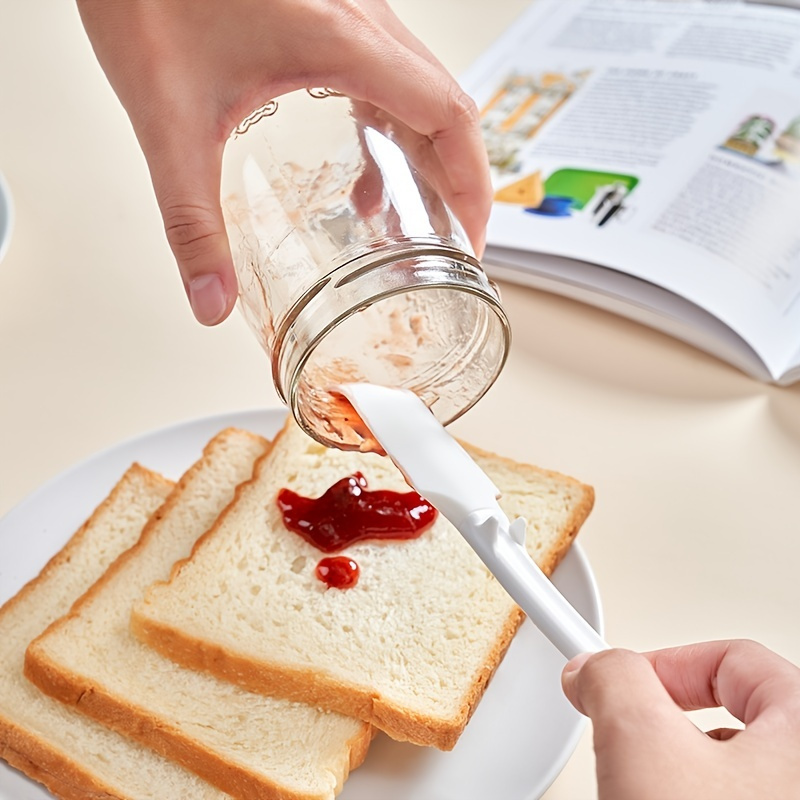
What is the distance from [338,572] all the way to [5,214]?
4.04ft

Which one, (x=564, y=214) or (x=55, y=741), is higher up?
(x=564, y=214)

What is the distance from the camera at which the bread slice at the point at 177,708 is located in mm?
1300

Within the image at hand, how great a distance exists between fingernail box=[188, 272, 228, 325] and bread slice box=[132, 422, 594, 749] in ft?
1.43

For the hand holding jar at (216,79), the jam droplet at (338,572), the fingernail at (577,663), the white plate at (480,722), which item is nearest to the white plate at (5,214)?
the white plate at (480,722)

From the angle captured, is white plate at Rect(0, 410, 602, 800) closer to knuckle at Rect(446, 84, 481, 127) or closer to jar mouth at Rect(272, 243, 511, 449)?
jar mouth at Rect(272, 243, 511, 449)

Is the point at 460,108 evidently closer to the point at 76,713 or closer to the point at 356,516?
the point at 356,516

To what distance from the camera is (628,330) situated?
2.05m

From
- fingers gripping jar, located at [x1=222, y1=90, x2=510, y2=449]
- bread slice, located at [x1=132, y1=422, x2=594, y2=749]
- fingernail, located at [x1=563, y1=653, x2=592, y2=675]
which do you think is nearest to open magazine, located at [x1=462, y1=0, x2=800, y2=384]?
bread slice, located at [x1=132, y1=422, x2=594, y2=749]

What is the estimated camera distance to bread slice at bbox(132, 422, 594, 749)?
138cm

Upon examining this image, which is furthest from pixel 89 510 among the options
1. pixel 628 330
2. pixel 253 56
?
pixel 628 330

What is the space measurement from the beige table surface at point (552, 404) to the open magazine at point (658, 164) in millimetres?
82

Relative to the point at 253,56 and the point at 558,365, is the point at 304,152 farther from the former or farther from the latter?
the point at 558,365

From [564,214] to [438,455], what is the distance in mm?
1109

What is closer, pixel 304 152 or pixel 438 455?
pixel 438 455
